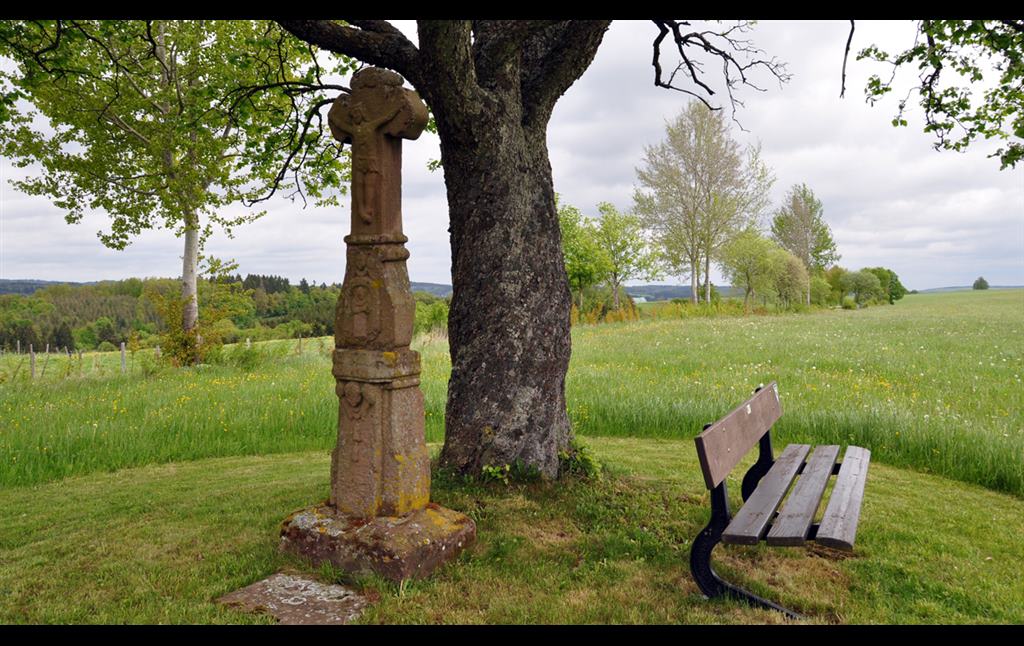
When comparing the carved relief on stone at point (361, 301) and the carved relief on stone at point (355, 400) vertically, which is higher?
the carved relief on stone at point (361, 301)

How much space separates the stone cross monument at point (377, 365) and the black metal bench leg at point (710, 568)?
1.51 meters

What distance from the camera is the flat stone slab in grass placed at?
3.68 metres

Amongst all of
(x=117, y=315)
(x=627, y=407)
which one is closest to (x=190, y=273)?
(x=627, y=407)

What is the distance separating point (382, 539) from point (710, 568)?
196cm

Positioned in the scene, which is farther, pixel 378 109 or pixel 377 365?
pixel 378 109

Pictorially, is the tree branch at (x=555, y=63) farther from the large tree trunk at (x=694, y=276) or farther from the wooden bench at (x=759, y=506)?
the large tree trunk at (x=694, y=276)

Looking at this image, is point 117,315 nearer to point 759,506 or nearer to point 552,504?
point 552,504

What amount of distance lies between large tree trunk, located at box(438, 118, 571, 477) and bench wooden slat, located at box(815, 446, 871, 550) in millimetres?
2145

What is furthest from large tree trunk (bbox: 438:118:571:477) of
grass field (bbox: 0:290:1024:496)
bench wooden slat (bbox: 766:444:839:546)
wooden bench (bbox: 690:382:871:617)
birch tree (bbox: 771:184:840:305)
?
birch tree (bbox: 771:184:840:305)

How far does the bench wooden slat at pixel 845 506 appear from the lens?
143 inches

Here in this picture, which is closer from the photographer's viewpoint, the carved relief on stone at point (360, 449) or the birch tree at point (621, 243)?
the carved relief on stone at point (360, 449)

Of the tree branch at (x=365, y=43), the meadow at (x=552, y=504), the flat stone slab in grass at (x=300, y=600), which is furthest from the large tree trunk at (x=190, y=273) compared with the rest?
the flat stone slab in grass at (x=300, y=600)

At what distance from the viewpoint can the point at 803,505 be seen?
4.15 meters

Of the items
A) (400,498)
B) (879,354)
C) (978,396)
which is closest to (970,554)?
(400,498)
